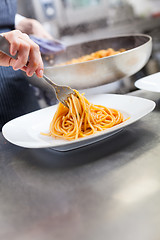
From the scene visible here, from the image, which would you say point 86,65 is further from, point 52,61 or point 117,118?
point 52,61

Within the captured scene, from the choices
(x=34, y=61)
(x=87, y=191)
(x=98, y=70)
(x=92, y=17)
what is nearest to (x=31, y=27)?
(x=98, y=70)

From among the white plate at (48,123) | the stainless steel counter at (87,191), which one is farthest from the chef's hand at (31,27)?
the stainless steel counter at (87,191)

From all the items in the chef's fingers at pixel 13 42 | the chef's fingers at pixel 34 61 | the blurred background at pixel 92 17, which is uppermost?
the chef's fingers at pixel 13 42

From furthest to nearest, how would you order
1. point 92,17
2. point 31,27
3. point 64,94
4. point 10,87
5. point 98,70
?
point 92,17 < point 31,27 < point 10,87 < point 98,70 < point 64,94

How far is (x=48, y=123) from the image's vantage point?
2.97 feet

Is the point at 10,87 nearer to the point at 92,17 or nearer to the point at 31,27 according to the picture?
the point at 31,27

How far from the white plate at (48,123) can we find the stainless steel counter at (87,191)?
0.03 metres

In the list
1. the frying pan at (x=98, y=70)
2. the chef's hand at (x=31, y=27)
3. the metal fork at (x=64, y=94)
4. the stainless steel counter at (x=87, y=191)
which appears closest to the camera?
the stainless steel counter at (x=87, y=191)

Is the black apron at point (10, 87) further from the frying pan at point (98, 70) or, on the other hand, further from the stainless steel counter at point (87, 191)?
the stainless steel counter at point (87, 191)

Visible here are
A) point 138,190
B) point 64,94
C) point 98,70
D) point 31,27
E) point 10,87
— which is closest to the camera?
point 138,190

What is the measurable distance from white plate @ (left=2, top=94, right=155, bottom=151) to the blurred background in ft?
6.07

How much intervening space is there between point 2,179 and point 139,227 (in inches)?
14.4

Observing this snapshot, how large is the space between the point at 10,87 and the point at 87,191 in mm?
841

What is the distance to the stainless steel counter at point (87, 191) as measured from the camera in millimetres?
480
